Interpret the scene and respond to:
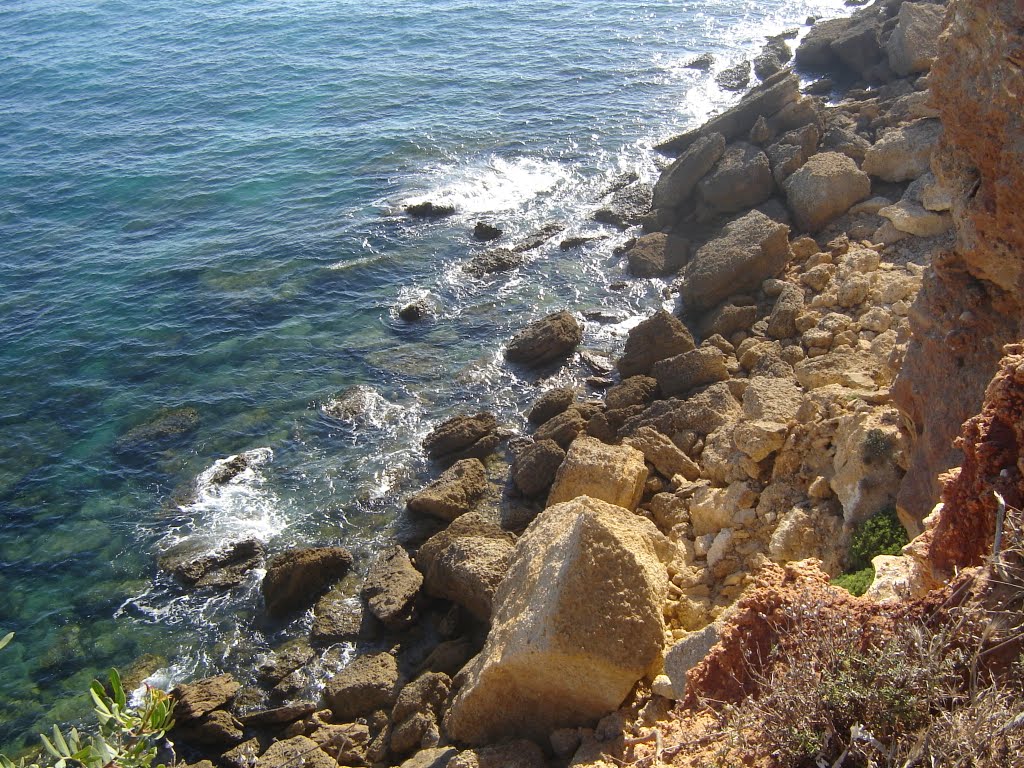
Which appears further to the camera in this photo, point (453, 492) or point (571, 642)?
point (453, 492)

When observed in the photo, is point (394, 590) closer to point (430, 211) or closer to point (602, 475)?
point (602, 475)

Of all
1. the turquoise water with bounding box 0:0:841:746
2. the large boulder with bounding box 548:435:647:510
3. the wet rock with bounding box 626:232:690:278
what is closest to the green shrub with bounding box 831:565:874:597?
the large boulder with bounding box 548:435:647:510

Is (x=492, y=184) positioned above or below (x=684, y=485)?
above

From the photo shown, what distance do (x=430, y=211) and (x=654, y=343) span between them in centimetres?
1372

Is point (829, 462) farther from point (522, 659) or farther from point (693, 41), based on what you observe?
point (693, 41)

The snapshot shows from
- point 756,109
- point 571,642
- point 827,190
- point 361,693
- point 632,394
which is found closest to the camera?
point 571,642

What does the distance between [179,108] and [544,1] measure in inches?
1043

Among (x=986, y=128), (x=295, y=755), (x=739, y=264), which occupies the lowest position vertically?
(x=295, y=755)

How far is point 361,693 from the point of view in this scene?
14.9 metres

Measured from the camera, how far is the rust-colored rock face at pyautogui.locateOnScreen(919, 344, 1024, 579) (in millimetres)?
7902

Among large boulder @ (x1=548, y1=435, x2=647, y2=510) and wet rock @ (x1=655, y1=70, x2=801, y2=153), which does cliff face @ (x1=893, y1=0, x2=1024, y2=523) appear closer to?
large boulder @ (x1=548, y1=435, x2=647, y2=510)

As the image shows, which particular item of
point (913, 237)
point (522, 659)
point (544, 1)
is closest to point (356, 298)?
point (913, 237)

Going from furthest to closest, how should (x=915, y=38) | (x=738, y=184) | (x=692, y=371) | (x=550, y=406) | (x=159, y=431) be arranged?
(x=915, y=38), (x=738, y=184), (x=159, y=431), (x=550, y=406), (x=692, y=371)

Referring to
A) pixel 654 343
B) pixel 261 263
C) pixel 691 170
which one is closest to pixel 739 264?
pixel 654 343
